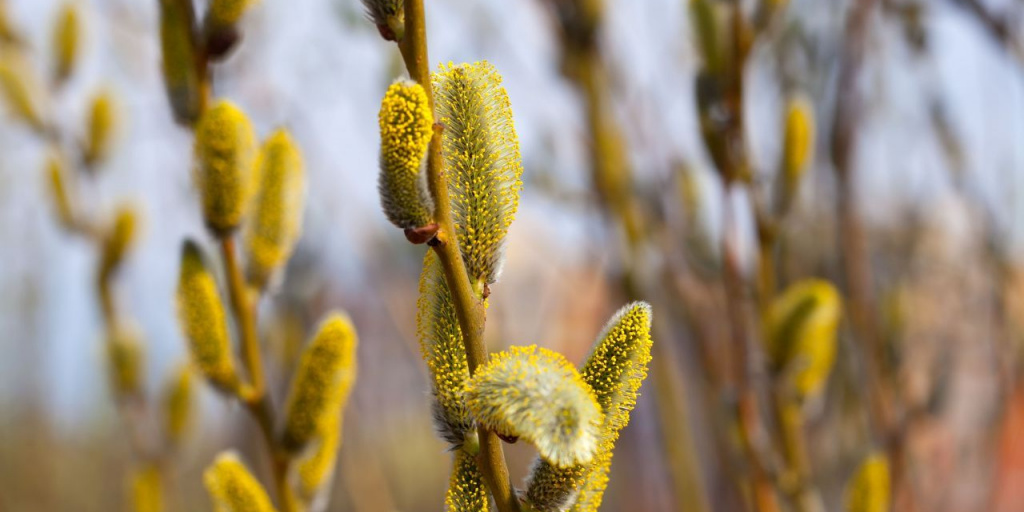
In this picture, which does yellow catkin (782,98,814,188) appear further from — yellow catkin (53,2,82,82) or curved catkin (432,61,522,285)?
yellow catkin (53,2,82,82)

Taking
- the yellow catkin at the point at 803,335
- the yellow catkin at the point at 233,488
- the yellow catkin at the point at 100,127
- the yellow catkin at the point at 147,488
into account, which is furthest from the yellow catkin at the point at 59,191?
the yellow catkin at the point at 803,335

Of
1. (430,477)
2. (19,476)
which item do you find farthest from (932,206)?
(19,476)

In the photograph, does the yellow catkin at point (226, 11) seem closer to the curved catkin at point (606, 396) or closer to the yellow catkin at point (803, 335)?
the curved catkin at point (606, 396)

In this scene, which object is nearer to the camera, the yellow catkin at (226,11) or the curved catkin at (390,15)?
the curved catkin at (390,15)

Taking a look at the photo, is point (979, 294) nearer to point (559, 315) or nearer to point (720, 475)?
point (720, 475)

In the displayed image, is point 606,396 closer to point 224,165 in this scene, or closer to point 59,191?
point 224,165

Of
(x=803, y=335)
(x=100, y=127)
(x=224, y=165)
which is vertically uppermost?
(x=100, y=127)

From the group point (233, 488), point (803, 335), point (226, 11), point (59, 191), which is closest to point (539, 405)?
point (233, 488)
